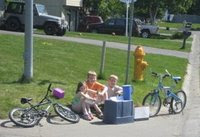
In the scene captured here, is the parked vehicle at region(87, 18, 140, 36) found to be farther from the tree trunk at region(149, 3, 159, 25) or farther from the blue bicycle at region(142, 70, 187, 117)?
the blue bicycle at region(142, 70, 187, 117)

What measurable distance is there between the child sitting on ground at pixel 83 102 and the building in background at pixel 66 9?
108 feet

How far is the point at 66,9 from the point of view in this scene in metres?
45.7

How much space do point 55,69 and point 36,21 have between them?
15.9m

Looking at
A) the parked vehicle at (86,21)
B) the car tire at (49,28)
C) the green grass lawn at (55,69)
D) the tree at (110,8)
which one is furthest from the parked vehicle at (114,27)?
the green grass lawn at (55,69)

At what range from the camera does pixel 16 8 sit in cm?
3088

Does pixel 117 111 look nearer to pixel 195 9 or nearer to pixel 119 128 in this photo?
pixel 119 128

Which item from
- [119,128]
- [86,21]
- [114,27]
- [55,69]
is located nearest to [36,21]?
[114,27]

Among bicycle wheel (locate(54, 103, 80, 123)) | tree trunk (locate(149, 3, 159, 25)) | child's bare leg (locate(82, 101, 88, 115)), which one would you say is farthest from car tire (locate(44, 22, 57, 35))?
tree trunk (locate(149, 3, 159, 25))

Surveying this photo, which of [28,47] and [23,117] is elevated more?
[28,47]

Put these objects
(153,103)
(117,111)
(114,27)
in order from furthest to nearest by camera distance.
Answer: (114,27) < (153,103) < (117,111)

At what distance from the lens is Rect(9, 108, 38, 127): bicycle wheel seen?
9633 mm

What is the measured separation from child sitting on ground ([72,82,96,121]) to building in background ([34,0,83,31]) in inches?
1298

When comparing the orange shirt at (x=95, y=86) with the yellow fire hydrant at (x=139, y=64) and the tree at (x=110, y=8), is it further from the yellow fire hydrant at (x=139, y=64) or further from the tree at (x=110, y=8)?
the tree at (x=110, y=8)

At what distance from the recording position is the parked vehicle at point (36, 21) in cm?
2962
